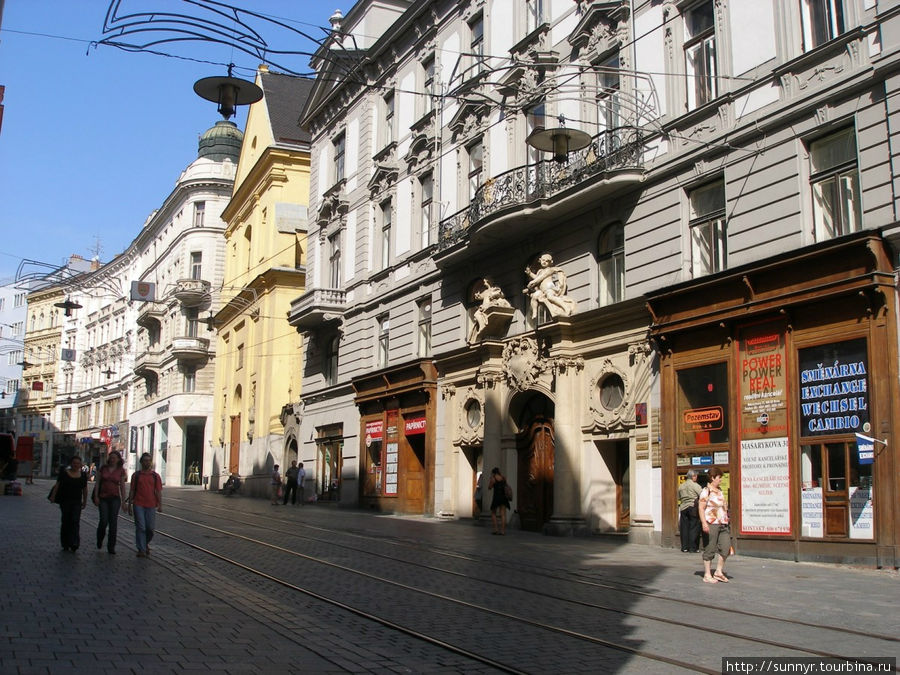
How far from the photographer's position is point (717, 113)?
1953 cm

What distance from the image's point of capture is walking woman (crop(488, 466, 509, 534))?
23453 millimetres

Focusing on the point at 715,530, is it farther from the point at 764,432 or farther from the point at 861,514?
the point at 764,432

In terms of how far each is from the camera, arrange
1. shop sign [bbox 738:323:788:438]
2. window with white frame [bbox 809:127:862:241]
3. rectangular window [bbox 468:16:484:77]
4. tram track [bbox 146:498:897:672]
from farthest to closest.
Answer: rectangular window [bbox 468:16:484:77], shop sign [bbox 738:323:788:438], window with white frame [bbox 809:127:862:241], tram track [bbox 146:498:897:672]

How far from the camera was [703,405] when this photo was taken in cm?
1916

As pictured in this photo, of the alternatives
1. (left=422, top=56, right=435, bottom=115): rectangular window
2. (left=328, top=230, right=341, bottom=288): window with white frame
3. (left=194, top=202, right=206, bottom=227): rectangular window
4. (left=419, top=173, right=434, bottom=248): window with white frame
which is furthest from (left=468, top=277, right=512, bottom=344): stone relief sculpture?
(left=194, top=202, right=206, bottom=227): rectangular window

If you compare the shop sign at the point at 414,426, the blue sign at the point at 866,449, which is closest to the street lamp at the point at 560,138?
the blue sign at the point at 866,449

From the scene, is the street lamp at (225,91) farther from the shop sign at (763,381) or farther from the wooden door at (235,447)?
the wooden door at (235,447)

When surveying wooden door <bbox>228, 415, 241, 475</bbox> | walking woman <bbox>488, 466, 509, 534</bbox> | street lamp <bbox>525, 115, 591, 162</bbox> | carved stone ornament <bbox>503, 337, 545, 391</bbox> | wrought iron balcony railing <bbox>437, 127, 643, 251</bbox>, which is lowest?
walking woman <bbox>488, 466, 509, 534</bbox>

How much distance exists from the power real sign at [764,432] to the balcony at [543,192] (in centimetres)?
535

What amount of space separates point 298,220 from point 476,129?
66.8 feet

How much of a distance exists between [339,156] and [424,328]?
11.7 metres

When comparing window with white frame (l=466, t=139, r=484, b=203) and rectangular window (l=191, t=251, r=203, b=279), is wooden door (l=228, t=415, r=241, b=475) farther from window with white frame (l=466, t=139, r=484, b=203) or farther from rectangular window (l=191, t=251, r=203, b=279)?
window with white frame (l=466, t=139, r=484, b=203)

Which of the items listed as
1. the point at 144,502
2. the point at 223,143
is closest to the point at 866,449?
the point at 144,502

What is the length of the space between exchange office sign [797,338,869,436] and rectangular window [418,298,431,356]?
52.2ft
